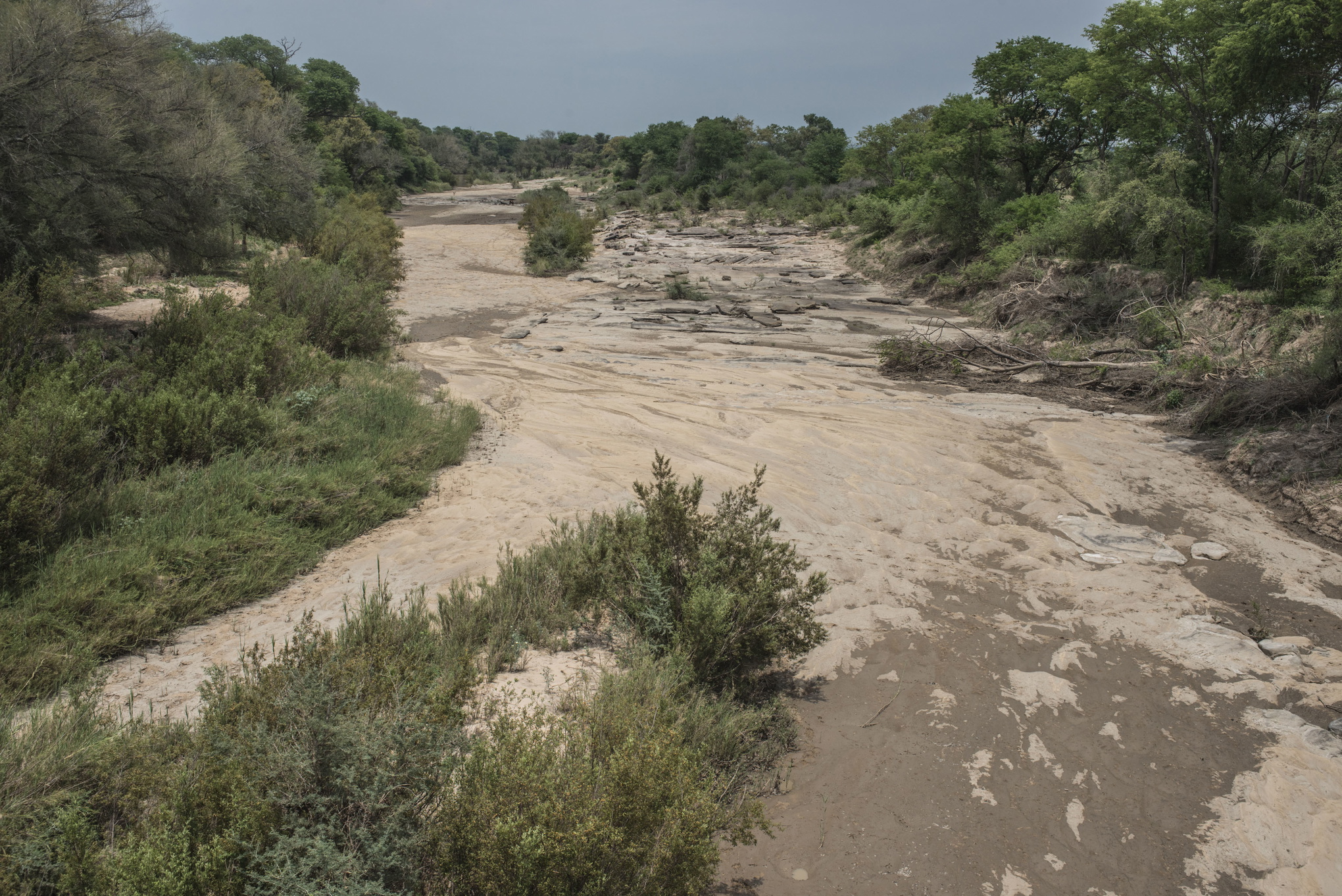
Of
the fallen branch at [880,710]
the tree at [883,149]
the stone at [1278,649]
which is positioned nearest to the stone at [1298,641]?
the stone at [1278,649]

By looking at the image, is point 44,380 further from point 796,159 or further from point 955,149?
point 796,159

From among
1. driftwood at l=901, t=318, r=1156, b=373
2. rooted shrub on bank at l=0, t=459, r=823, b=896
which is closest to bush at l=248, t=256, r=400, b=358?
rooted shrub on bank at l=0, t=459, r=823, b=896

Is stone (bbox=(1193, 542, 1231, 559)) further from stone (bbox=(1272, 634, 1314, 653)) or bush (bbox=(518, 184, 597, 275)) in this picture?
bush (bbox=(518, 184, 597, 275))

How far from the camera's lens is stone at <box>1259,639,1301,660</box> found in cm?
439

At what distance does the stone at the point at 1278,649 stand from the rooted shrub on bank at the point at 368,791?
3.47 metres

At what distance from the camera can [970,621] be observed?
15.7ft

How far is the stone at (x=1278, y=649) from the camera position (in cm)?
439

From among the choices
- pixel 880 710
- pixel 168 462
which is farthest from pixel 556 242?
pixel 880 710

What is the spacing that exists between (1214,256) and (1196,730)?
1085 cm

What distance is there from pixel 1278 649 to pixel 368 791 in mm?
5263

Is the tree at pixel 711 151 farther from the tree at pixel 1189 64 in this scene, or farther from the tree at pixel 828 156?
the tree at pixel 1189 64

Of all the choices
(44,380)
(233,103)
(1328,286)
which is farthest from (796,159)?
(44,380)

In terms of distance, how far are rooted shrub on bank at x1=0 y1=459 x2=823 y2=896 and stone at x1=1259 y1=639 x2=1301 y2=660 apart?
11.4 feet

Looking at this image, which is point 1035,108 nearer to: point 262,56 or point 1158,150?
point 1158,150
